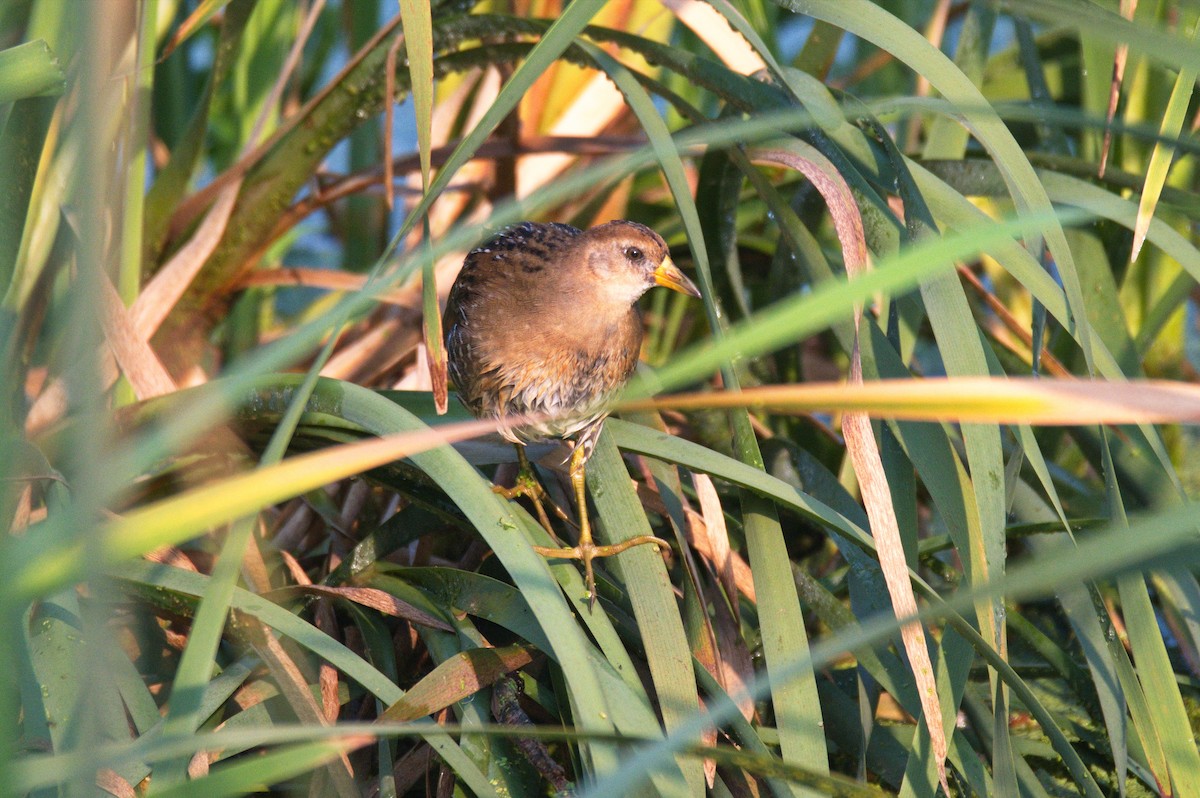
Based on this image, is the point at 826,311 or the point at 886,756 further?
the point at 886,756

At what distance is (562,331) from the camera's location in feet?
7.00

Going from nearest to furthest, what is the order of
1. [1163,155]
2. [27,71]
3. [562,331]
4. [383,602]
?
[27,71] → [1163,155] → [383,602] → [562,331]

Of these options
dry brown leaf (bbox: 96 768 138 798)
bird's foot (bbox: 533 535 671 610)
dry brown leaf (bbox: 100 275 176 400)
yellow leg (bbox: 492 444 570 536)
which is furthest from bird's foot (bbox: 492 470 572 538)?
dry brown leaf (bbox: 96 768 138 798)

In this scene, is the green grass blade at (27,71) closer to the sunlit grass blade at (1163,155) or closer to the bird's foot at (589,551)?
the bird's foot at (589,551)

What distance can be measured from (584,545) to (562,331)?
17.5 inches

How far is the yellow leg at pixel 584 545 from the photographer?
1.76 meters

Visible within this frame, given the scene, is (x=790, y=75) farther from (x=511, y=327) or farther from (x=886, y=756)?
(x=886, y=756)

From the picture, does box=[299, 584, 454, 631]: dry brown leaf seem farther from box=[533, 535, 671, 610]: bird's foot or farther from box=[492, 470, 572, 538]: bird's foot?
box=[492, 470, 572, 538]: bird's foot

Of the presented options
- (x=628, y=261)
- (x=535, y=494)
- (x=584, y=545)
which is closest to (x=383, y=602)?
(x=584, y=545)

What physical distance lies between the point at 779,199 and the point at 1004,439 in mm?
937

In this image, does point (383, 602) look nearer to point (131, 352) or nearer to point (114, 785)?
point (114, 785)

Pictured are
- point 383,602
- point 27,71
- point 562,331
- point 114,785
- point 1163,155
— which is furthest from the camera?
point 562,331

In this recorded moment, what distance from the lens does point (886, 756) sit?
6.33 feet

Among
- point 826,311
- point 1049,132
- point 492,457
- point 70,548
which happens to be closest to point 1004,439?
point 1049,132
